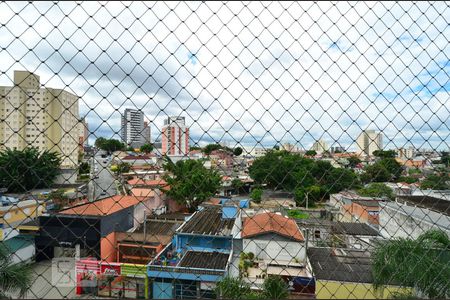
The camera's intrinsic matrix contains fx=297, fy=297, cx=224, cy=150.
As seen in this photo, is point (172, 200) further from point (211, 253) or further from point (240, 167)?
point (240, 167)

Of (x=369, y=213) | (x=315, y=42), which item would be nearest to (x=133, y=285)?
(x=315, y=42)

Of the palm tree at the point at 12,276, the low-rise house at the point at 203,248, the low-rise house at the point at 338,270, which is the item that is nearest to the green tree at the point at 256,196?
the low-rise house at the point at 338,270

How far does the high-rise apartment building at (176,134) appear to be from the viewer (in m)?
1.13

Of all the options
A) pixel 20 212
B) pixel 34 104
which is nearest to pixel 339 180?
pixel 34 104

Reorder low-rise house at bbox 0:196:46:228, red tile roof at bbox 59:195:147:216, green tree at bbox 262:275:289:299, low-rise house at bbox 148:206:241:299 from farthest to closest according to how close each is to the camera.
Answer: low-rise house at bbox 148:206:241:299 → green tree at bbox 262:275:289:299 → red tile roof at bbox 59:195:147:216 → low-rise house at bbox 0:196:46:228

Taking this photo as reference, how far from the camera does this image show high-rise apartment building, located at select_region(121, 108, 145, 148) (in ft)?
3.36

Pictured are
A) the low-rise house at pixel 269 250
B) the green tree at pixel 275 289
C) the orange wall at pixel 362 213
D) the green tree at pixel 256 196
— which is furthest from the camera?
the orange wall at pixel 362 213

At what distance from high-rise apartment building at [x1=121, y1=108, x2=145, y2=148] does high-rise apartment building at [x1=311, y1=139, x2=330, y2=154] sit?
635 mm

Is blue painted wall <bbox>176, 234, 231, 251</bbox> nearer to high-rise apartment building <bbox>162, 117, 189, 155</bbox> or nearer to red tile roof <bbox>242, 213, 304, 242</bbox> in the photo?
red tile roof <bbox>242, 213, 304, 242</bbox>

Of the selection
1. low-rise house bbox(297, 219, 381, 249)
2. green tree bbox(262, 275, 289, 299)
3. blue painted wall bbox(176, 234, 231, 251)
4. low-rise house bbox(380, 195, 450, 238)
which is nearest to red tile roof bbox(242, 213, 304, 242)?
low-rise house bbox(297, 219, 381, 249)

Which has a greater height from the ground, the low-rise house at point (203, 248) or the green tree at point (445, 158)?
the green tree at point (445, 158)

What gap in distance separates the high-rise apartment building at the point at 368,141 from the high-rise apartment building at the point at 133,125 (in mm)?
829

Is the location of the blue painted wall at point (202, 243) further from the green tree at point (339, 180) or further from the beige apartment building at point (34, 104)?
the beige apartment building at point (34, 104)

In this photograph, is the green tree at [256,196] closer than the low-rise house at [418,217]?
Yes
